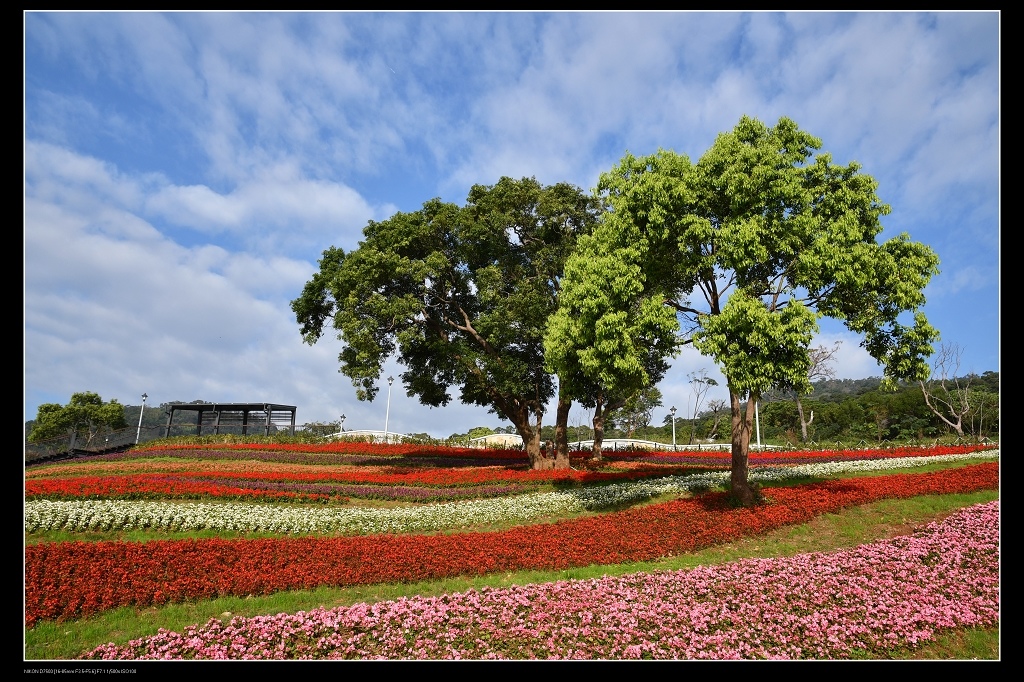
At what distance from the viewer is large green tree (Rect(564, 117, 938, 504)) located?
1290 cm

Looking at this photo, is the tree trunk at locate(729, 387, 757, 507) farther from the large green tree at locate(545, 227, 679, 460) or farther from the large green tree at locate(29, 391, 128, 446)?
the large green tree at locate(29, 391, 128, 446)

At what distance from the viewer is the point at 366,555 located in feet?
36.3

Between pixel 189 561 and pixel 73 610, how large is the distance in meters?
1.89

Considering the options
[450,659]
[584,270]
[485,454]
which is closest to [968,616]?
[450,659]

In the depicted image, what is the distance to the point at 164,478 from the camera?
760 inches

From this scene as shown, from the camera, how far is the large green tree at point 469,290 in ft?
77.6

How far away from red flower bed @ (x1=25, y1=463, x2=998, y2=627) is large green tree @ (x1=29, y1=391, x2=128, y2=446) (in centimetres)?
6044

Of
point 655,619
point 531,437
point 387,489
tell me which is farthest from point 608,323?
point 531,437

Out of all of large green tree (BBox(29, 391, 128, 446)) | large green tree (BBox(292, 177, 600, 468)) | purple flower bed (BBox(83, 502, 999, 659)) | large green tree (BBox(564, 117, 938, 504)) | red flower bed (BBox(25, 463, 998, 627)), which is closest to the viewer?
purple flower bed (BBox(83, 502, 999, 659))

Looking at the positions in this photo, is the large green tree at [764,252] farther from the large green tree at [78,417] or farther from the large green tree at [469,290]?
the large green tree at [78,417]

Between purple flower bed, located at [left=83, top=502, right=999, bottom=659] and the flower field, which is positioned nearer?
purple flower bed, located at [left=83, top=502, right=999, bottom=659]

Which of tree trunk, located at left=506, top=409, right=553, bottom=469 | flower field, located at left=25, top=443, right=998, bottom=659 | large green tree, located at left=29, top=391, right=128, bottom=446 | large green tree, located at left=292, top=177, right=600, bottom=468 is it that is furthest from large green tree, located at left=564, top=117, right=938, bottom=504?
large green tree, located at left=29, top=391, right=128, bottom=446

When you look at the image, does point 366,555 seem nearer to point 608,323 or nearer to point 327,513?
point 327,513

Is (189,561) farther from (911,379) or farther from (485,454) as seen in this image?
(485,454)
